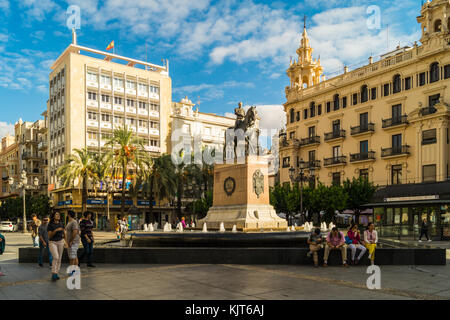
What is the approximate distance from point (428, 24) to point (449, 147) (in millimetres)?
11882

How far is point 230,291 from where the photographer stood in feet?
28.0

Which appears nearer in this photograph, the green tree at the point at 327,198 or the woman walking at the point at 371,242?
the woman walking at the point at 371,242

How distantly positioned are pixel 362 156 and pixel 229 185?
28.4 meters

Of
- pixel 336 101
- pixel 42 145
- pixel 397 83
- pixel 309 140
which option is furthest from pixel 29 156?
pixel 397 83

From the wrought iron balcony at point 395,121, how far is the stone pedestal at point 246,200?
2652cm

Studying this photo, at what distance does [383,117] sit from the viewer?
42.8m

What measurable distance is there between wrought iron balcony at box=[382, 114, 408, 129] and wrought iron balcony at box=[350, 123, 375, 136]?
4.77ft

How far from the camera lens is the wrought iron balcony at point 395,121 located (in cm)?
4016

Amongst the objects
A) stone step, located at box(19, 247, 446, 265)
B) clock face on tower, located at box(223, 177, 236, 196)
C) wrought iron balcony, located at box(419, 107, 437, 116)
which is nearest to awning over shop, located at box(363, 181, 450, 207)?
wrought iron balcony, located at box(419, 107, 437, 116)

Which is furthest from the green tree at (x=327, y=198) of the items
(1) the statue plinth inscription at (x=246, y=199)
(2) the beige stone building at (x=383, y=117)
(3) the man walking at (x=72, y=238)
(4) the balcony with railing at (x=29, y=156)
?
(4) the balcony with railing at (x=29, y=156)

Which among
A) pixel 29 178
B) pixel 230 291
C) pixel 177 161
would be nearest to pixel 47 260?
pixel 230 291

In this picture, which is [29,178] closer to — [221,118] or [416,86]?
[221,118]

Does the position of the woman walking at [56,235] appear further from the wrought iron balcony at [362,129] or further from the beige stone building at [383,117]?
the wrought iron balcony at [362,129]

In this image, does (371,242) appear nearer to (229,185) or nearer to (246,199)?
(246,199)
